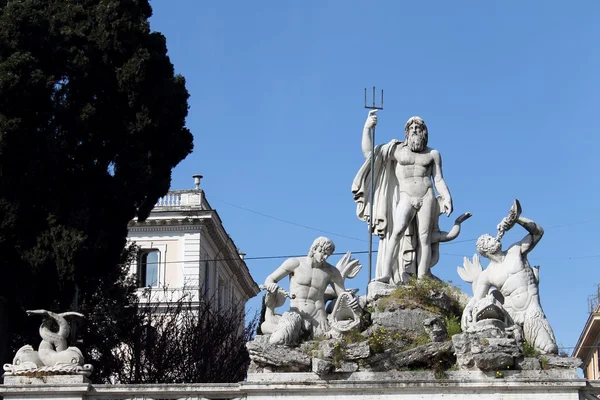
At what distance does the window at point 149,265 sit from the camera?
4606 cm

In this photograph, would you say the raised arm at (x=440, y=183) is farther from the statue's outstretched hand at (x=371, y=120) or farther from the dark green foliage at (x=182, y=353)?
the dark green foliage at (x=182, y=353)

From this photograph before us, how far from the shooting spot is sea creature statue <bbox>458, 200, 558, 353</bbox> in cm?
1658

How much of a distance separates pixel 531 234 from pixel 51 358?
277 inches

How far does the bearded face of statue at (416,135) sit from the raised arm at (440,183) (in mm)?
236

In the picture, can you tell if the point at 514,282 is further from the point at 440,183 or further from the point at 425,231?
the point at 440,183

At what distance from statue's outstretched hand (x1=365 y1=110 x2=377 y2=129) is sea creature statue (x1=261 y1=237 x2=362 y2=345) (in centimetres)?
241

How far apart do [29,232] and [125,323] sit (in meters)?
6.31

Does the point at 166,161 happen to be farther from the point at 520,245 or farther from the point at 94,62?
the point at 520,245

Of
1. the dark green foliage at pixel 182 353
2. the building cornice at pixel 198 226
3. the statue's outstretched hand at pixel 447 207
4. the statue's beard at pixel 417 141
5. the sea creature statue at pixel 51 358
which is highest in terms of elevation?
the building cornice at pixel 198 226

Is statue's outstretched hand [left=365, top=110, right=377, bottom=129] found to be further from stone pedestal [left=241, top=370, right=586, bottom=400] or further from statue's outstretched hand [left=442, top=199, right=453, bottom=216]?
stone pedestal [left=241, top=370, right=586, bottom=400]

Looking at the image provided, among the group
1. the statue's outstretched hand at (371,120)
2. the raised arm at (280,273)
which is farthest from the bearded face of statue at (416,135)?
the raised arm at (280,273)

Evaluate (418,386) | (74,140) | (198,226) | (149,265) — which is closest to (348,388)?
(418,386)

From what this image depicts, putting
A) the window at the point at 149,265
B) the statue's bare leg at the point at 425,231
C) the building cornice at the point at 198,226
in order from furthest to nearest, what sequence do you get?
the building cornice at the point at 198,226 → the window at the point at 149,265 → the statue's bare leg at the point at 425,231

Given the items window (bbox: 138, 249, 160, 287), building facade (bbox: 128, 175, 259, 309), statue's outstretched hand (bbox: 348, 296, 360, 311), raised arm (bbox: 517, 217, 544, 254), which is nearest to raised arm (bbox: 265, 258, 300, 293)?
statue's outstretched hand (bbox: 348, 296, 360, 311)
